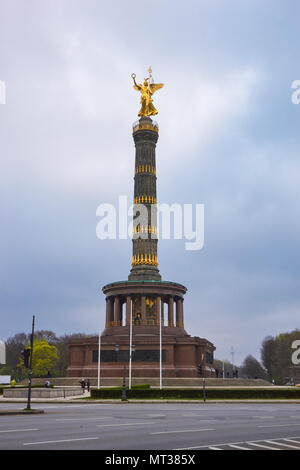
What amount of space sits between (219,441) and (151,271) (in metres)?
55.9

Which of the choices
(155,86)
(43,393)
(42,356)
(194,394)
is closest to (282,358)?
(42,356)

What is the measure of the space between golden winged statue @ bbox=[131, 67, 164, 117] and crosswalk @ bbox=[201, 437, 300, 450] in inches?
2663

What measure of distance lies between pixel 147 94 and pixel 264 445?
70736mm

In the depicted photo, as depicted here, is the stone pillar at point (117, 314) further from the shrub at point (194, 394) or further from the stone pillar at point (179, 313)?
the shrub at point (194, 394)

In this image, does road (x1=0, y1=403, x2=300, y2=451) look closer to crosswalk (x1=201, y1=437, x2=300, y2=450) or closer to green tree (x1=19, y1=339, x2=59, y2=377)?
crosswalk (x1=201, y1=437, x2=300, y2=450)

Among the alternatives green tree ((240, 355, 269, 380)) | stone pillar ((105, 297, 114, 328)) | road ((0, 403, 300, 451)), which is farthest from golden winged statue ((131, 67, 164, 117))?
green tree ((240, 355, 269, 380))

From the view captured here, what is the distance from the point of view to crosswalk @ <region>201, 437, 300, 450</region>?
11.6 meters

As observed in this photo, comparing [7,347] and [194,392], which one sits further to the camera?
[7,347]

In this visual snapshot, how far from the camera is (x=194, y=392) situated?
37.8 meters

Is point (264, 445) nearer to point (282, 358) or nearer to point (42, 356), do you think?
point (42, 356)

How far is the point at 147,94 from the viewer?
77.1 metres

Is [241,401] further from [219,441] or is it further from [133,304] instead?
[133,304]

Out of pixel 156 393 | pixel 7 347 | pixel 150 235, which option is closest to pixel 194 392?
pixel 156 393

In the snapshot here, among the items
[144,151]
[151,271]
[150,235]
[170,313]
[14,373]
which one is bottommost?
[14,373]
